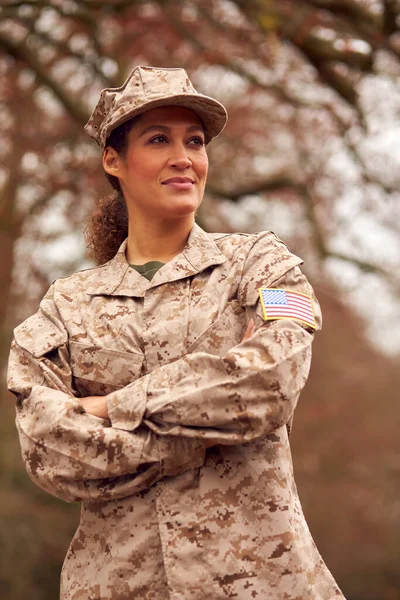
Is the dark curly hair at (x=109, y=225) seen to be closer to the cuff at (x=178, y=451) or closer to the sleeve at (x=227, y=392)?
the sleeve at (x=227, y=392)

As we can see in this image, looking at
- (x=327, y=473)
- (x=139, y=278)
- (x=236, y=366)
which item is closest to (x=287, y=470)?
(x=236, y=366)

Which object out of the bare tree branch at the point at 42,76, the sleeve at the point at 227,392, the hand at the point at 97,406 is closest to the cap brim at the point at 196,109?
the sleeve at the point at 227,392

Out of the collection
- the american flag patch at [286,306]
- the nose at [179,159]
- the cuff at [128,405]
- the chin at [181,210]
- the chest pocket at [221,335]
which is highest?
the nose at [179,159]

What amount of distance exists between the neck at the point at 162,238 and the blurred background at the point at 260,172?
3429 mm

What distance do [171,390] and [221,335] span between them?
296mm

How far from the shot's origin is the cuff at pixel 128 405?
2.66m

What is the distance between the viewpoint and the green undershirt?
120 inches

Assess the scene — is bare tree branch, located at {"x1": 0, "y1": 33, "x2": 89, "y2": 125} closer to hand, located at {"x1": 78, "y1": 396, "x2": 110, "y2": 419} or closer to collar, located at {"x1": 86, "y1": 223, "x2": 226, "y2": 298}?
collar, located at {"x1": 86, "y1": 223, "x2": 226, "y2": 298}

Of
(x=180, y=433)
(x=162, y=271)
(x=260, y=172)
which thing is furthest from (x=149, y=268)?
(x=260, y=172)

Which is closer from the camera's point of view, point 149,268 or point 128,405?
point 128,405

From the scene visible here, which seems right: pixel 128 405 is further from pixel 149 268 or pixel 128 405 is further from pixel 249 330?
pixel 149 268

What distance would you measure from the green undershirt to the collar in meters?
0.02

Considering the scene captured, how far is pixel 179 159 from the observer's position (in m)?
2.97

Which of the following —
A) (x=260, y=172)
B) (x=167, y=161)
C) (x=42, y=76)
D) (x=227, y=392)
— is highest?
(x=167, y=161)
